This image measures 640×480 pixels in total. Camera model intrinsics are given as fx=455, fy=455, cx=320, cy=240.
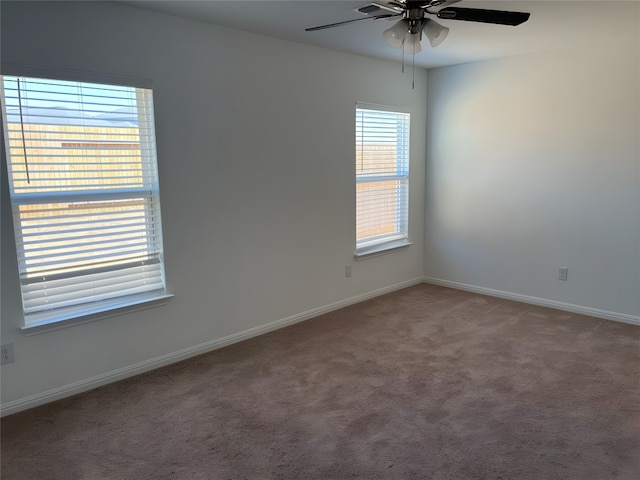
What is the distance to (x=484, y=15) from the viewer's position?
2.23m

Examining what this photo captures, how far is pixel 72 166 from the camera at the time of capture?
8.98 ft

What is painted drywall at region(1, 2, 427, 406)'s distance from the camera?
2.66 meters

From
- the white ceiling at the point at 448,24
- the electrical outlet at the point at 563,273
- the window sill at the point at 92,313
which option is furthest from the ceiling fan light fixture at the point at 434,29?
the electrical outlet at the point at 563,273

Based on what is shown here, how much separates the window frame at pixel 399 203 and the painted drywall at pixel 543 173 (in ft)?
1.12

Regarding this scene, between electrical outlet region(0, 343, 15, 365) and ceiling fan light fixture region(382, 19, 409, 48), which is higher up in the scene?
ceiling fan light fixture region(382, 19, 409, 48)

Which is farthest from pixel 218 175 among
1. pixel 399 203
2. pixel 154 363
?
pixel 399 203

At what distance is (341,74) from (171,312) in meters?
2.52

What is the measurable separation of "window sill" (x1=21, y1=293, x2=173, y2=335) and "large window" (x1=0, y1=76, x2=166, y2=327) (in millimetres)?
11

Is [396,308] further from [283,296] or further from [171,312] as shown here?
[171,312]

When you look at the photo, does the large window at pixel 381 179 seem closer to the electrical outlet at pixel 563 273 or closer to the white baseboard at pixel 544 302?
the white baseboard at pixel 544 302

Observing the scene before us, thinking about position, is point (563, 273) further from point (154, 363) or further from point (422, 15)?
point (154, 363)

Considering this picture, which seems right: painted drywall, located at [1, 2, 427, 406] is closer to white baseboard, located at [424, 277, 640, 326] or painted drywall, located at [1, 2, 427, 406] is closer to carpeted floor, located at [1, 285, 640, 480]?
carpeted floor, located at [1, 285, 640, 480]

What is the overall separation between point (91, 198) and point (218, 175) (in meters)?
0.89

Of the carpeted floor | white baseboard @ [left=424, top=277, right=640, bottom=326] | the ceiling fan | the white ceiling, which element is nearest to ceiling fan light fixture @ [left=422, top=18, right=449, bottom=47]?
the ceiling fan
